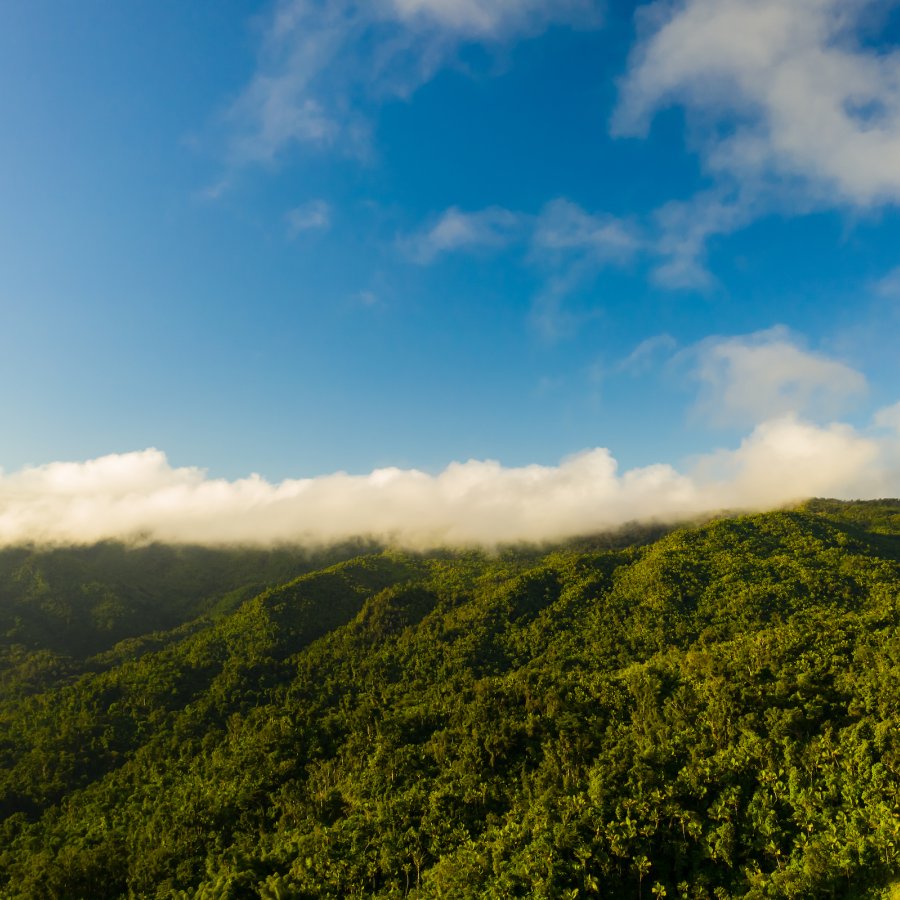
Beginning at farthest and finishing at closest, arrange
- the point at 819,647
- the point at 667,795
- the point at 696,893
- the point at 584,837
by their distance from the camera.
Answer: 1. the point at 819,647
2. the point at 667,795
3. the point at 584,837
4. the point at 696,893

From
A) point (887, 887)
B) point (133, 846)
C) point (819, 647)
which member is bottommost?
point (133, 846)

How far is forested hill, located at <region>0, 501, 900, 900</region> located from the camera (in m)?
72.1

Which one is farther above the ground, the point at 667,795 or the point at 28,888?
the point at 667,795

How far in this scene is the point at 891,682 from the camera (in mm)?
94375

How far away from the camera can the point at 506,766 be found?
10500 centimetres

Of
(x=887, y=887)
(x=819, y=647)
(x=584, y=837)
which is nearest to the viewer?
(x=887, y=887)

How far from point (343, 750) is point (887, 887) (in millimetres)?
99996

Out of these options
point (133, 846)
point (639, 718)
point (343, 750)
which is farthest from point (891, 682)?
point (133, 846)

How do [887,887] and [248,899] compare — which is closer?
[887,887]

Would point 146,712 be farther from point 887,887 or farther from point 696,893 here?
point 887,887

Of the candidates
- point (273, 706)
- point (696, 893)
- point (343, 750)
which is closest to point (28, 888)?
point (343, 750)

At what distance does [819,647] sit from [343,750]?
114 m

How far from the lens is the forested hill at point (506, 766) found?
7206 cm

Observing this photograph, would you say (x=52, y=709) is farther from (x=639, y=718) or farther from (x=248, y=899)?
(x=639, y=718)
